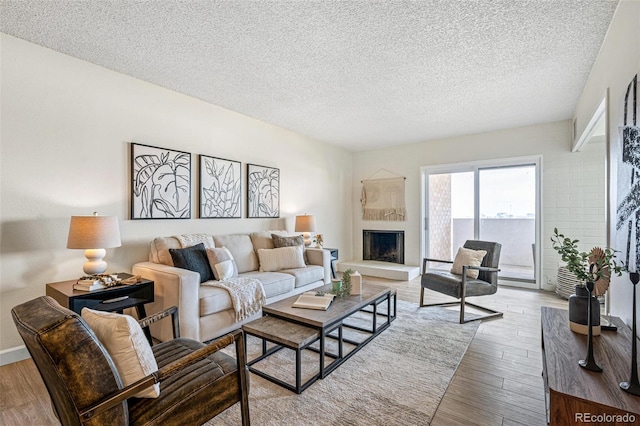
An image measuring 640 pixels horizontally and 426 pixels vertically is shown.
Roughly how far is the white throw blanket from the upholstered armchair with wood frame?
1.98 meters

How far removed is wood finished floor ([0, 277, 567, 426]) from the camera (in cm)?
172

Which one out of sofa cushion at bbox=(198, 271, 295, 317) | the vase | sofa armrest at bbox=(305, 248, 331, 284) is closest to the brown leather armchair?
sofa cushion at bbox=(198, 271, 295, 317)

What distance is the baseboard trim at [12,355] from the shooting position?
232cm

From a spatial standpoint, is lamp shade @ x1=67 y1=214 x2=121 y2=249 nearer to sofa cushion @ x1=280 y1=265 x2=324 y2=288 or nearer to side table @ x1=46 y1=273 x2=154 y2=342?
side table @ x1=46 y1=273 x2=154 y2=342

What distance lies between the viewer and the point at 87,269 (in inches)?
96.6

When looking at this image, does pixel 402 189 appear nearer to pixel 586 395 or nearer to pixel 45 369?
pixel 586 395

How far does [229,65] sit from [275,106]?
1.08 m

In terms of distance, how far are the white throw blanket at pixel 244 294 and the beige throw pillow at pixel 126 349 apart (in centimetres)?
157

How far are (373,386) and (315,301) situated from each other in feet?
2.45

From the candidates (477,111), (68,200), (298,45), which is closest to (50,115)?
(68,200)

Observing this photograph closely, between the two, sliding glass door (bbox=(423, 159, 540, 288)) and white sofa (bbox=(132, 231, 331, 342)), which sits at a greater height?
sliding glass door (bbox=(423, 159, 540, 288))

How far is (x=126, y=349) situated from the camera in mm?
1167

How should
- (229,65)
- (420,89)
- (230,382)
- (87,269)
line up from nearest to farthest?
1. (230,382)
2. (87,269)
3. (229,65)
4. (420,89)

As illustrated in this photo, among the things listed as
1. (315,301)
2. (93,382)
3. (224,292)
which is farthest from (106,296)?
(315,301)
